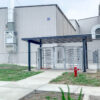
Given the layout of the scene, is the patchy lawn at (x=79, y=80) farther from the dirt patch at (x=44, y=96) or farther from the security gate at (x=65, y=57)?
the security gate at (x=65, y=57)

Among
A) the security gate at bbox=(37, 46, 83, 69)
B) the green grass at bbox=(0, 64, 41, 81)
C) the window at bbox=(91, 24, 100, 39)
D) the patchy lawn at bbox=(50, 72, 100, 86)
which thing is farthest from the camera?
the window at bbox=(91, 24, 100, 39)

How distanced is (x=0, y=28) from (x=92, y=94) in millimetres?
24987

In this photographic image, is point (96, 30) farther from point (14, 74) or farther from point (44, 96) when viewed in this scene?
point (44, 96)

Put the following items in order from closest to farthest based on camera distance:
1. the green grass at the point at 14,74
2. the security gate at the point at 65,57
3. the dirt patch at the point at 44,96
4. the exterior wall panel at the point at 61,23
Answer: the dirt patch at the point at 44,96 < the green grass at the point at 14,74 < the security gate at the point at 65,57 < the exterior wall panel at the point at 61,23

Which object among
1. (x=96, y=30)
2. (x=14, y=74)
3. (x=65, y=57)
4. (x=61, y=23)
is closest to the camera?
(x=14, y=74)

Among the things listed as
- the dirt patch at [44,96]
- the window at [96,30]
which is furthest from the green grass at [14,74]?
the window at [96,30]

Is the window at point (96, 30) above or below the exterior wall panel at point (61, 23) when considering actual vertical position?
below

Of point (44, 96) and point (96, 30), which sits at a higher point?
point (96, 30)

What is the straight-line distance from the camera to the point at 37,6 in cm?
2727

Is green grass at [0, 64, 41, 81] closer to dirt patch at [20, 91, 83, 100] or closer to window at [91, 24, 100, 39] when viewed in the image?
dirt patch at [20, 91, 83, 100]

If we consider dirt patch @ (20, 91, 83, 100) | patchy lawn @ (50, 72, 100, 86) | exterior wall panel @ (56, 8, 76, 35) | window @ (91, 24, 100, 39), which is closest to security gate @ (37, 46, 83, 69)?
patchy lawn @ (50, 72, 100, 86)

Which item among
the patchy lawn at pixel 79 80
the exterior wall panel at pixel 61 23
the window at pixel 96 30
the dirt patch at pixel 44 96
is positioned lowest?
the dirt patch at pixel 44 96

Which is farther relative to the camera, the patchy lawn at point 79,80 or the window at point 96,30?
the window at point 96,30

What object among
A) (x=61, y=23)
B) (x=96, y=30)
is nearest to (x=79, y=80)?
(x=96, y=30)
